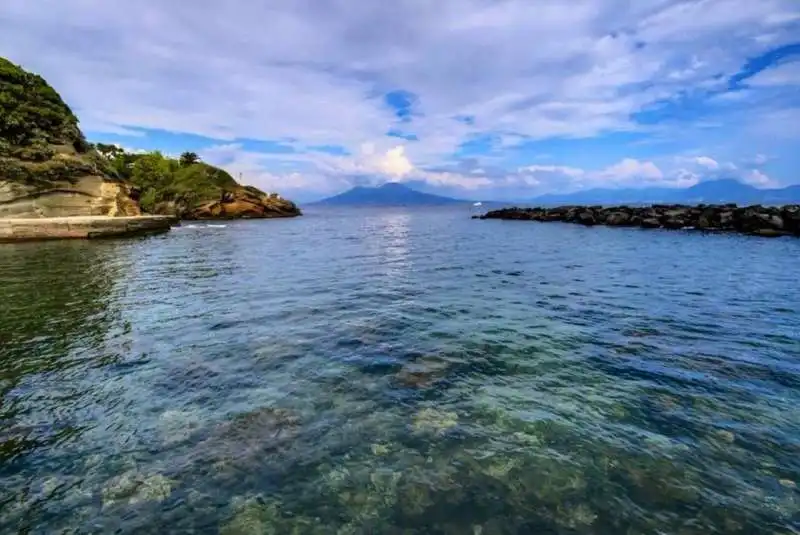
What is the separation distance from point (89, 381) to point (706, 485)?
13.2 metres

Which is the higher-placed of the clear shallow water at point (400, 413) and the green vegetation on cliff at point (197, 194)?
the green vegetation on cliff at point (197, 194)

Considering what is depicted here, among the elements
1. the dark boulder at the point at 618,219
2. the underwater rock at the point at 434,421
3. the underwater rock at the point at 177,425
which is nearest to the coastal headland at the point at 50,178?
the underwater rock at the point at 177,425

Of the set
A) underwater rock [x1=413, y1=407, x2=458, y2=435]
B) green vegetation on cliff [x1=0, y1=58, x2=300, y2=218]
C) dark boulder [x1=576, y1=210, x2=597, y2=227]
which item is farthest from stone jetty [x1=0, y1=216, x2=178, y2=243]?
dark boulder [x1=576, y1=210, x2=597, y2=227]

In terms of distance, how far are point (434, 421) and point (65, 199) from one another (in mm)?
63123

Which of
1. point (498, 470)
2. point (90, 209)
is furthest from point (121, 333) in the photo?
point (90, 209)

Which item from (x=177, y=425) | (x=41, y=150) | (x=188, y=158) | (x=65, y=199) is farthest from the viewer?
(x=188, y=158)

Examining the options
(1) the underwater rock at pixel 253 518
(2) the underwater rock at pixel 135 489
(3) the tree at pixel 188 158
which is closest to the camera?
(1) the underwater rock at pixel 253 518

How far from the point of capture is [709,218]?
5897cm

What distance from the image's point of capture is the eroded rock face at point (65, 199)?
49312 mm

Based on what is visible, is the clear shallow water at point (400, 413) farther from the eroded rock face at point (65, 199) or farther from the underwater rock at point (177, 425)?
the eroded rock face at point (65, 199)

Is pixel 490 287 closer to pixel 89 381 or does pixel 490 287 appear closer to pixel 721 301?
pixel 721 301

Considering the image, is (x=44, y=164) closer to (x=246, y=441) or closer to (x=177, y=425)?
(x=177, y=425)

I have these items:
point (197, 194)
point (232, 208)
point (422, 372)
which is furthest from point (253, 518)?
point (197, 194)

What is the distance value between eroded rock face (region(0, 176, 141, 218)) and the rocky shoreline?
244 ft
